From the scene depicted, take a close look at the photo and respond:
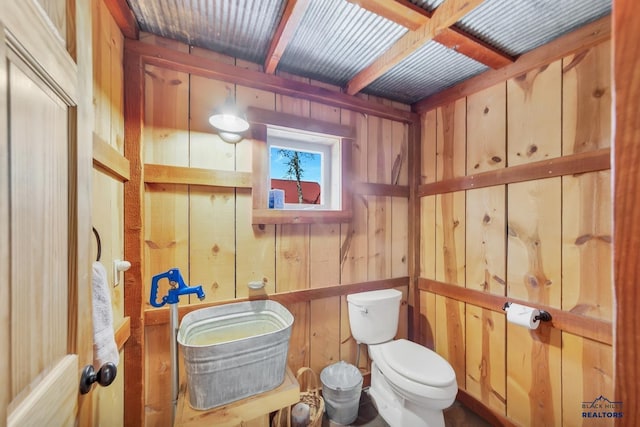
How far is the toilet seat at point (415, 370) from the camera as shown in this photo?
1.32m

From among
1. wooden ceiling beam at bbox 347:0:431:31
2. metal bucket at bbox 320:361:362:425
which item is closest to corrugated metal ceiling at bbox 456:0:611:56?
wooden ceiling beam at bbox 347:0:431:31

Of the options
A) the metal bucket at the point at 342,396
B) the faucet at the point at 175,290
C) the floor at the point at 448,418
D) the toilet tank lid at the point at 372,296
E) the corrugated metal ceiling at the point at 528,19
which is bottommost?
the floor at the point at 448,418

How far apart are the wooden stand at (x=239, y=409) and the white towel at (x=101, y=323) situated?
45 centimetres

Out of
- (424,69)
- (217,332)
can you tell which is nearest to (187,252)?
(217,332)

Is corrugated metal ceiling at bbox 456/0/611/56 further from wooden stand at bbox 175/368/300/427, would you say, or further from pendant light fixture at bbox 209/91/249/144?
wooden stand at bbox 175/368/300/427

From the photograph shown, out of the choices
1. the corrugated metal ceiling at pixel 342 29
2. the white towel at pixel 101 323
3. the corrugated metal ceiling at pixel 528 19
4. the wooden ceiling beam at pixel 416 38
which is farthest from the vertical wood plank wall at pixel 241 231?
the corrugated metal ceiling at pixel 528 19

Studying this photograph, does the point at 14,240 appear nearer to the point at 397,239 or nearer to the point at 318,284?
the point at 318,284

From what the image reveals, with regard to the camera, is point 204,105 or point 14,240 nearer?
point 14,240

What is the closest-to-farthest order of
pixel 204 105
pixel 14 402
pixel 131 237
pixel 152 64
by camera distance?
pixel 14 402, pixel 131 237, pixel 152 64, pixel 204 105

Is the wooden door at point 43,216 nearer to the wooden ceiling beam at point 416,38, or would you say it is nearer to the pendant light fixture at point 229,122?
the pendant light fixture at point 229,122

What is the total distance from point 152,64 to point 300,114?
0.86m

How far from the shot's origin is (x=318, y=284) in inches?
68.8

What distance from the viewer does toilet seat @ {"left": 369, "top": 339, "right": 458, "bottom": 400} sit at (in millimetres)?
1318

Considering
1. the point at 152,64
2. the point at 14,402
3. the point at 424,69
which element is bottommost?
the point at 14,402
